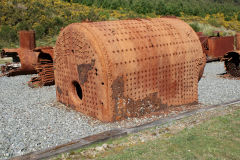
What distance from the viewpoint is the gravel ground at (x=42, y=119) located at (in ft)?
15.5

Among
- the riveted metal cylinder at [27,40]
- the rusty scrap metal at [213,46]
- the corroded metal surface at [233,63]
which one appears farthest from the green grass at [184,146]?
the rusty scrap metal at [213,46]

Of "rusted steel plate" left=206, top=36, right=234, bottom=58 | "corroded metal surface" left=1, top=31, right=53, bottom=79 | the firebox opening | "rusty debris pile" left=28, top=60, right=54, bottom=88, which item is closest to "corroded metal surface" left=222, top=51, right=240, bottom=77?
"rusted steel plate" left=206, top=36, right=234, bottom=58

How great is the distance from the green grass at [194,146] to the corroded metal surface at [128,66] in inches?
48.1

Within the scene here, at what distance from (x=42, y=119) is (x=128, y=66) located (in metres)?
2.06

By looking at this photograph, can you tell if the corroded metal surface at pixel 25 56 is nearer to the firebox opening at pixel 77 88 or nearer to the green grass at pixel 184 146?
the firebox opening at pixel 77 88

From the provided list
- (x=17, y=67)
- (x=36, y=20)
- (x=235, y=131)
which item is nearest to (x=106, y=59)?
(x=235, y=131)

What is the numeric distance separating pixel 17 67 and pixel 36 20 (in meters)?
13.5

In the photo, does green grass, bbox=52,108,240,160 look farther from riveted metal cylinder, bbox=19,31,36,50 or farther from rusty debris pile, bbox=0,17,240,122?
riveted metal cylinder, bbox=19,31,36,50

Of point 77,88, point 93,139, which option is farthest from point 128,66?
point 77,88

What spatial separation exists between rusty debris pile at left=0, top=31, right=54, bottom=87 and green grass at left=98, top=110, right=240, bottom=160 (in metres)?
5.81

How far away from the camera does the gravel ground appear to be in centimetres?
473

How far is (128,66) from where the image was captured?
18.0 feet

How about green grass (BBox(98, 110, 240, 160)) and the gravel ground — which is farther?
the gravel ground

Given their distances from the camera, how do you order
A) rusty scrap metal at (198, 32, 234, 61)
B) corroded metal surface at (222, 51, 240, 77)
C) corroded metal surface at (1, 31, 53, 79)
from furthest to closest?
rusty scrap metal at (198, 32, 234, 61), corroded metal surface at (222, 51, 240, 77), corroded metal surface at (1, 31, 53, 79)
